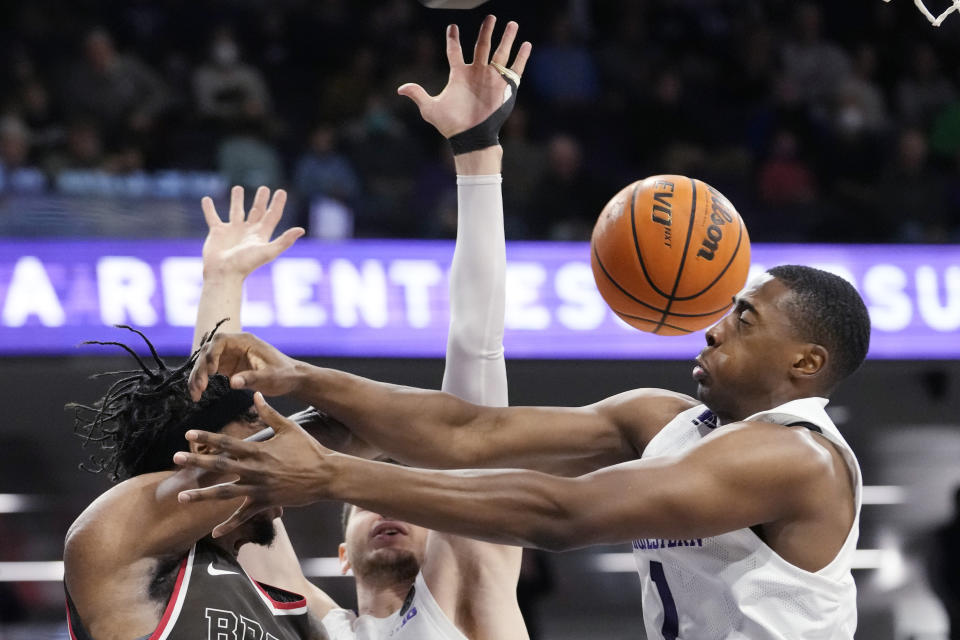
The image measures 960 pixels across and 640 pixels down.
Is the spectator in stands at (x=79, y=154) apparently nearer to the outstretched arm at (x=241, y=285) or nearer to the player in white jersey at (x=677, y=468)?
the outstretched arm at (x=241, y=285)

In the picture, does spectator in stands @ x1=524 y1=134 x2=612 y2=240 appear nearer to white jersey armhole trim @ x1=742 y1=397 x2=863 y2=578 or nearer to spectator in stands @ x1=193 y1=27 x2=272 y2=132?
spectator in stands @ x1=193 y1=27 x2=272 y2=132

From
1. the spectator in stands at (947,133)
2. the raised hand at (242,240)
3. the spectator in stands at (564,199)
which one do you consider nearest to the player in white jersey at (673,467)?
the raised hand at (242,240)

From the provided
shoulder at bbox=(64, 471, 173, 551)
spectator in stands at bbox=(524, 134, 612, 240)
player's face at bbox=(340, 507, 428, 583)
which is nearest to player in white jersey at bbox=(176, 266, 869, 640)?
shoulder at bbox=(64, 471, 173, 551)

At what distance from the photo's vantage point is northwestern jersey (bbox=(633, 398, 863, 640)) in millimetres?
2430

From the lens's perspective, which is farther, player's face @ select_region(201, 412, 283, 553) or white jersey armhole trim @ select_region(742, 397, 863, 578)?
player's face @ select_region(201, 412, 283, 553)

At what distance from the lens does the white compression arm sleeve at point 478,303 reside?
298cm

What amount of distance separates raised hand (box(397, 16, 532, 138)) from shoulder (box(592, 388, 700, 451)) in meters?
0.81

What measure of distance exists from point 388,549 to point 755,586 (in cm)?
118

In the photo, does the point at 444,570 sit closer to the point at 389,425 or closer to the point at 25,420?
the point at 389,425

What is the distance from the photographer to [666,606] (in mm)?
2619

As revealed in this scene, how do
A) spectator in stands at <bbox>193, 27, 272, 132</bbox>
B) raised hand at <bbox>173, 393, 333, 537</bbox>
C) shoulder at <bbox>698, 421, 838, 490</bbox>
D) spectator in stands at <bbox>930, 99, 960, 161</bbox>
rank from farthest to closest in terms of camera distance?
spectator in stands at <bbox>930, 99, 960, 161</bbox> < spectator in stands at <bbox>193, 27, 272, 132</bbox> < shoulder at <bbox>698, 421, 838, 490</bbox> < raised hand at <bbox>173, 393, 333, 537</bbox>

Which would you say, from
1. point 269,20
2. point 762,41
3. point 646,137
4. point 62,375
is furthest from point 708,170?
point 62,375

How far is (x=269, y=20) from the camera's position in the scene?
29.8 feet

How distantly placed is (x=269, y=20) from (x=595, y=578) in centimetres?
504
